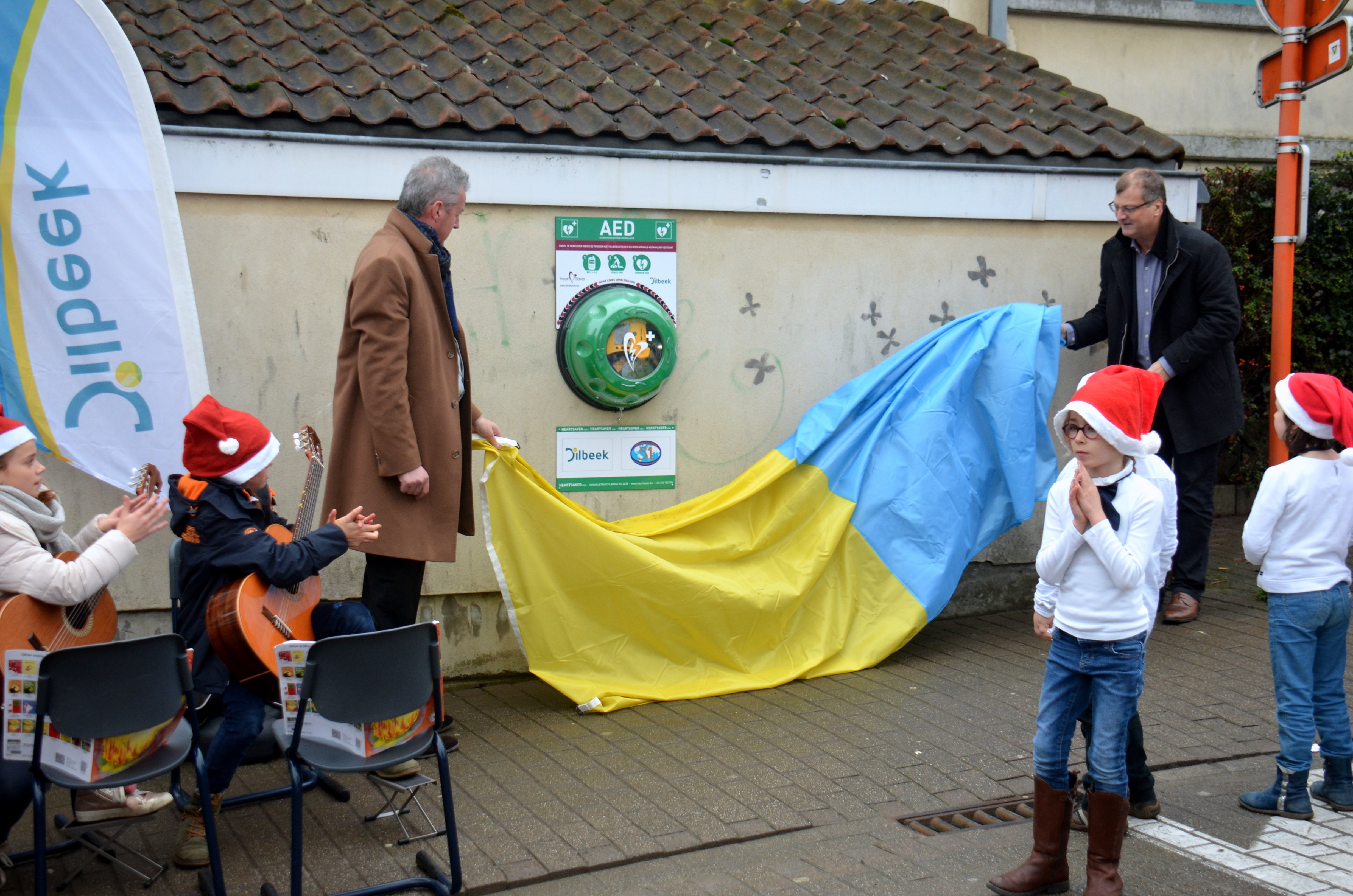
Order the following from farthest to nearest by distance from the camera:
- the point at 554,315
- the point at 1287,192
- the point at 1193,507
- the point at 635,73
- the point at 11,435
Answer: the point at 1287,192
the point at 635,73
the point at 1193,507
the point at 554,315
the point at 11,435

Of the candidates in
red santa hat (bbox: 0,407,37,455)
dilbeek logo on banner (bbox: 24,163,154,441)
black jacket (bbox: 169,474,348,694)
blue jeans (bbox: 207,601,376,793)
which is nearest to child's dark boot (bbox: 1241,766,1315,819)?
blue jeans (bbox: 207,601,376,793)

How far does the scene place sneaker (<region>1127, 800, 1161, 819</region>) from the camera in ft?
13.6

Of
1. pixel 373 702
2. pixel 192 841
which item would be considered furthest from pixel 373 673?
pixel 192 841

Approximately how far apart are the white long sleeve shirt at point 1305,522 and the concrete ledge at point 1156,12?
5.71 meters

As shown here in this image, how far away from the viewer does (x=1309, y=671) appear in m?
4.20

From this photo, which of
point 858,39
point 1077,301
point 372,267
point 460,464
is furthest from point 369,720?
point 858,39

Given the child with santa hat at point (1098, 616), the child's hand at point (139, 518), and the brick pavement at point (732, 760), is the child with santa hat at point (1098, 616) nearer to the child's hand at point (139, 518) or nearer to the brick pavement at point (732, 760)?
the brick pavement at point (732, 760)

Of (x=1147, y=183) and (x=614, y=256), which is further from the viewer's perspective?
(x=1147, y=183)

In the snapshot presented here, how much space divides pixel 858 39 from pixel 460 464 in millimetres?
4529

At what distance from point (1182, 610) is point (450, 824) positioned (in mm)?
4488

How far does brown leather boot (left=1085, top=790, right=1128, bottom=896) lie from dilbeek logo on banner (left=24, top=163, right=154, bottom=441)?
12.3 feet

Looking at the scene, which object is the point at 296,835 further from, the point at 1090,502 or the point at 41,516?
the point at 1090,502

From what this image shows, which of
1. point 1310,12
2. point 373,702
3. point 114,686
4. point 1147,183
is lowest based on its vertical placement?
point 373,702

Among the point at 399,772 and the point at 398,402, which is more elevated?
the point at 398,402
